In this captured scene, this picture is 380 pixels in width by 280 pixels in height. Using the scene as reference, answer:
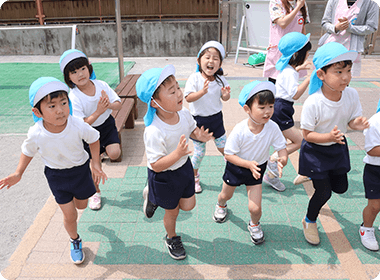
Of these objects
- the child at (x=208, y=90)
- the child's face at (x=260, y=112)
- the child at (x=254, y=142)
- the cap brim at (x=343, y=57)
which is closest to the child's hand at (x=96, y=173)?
the child at (x=254, y=142)

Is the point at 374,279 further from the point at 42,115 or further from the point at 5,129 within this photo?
A: the point at 5,129

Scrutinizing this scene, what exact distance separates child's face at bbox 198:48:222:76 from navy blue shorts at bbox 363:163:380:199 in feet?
6.20

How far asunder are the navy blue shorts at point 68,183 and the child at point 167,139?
60cm

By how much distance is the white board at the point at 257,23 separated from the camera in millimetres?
10258

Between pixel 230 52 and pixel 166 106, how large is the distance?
419 inches

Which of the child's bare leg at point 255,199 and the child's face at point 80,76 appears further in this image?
the child's face at point 80,76

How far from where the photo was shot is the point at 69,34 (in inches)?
511

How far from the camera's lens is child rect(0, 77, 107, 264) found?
8.62 ft

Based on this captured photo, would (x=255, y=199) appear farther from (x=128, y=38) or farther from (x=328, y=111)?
(x=128, y=38)

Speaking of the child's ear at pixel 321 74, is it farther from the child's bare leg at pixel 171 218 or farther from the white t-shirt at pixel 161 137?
the child's bare leg at pixel 171 218

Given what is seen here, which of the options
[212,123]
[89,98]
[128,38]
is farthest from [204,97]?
[128,38]

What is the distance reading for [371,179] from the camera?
3033 millimetres

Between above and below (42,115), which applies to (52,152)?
below

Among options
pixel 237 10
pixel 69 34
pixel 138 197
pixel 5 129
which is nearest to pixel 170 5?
pixel 237 10
